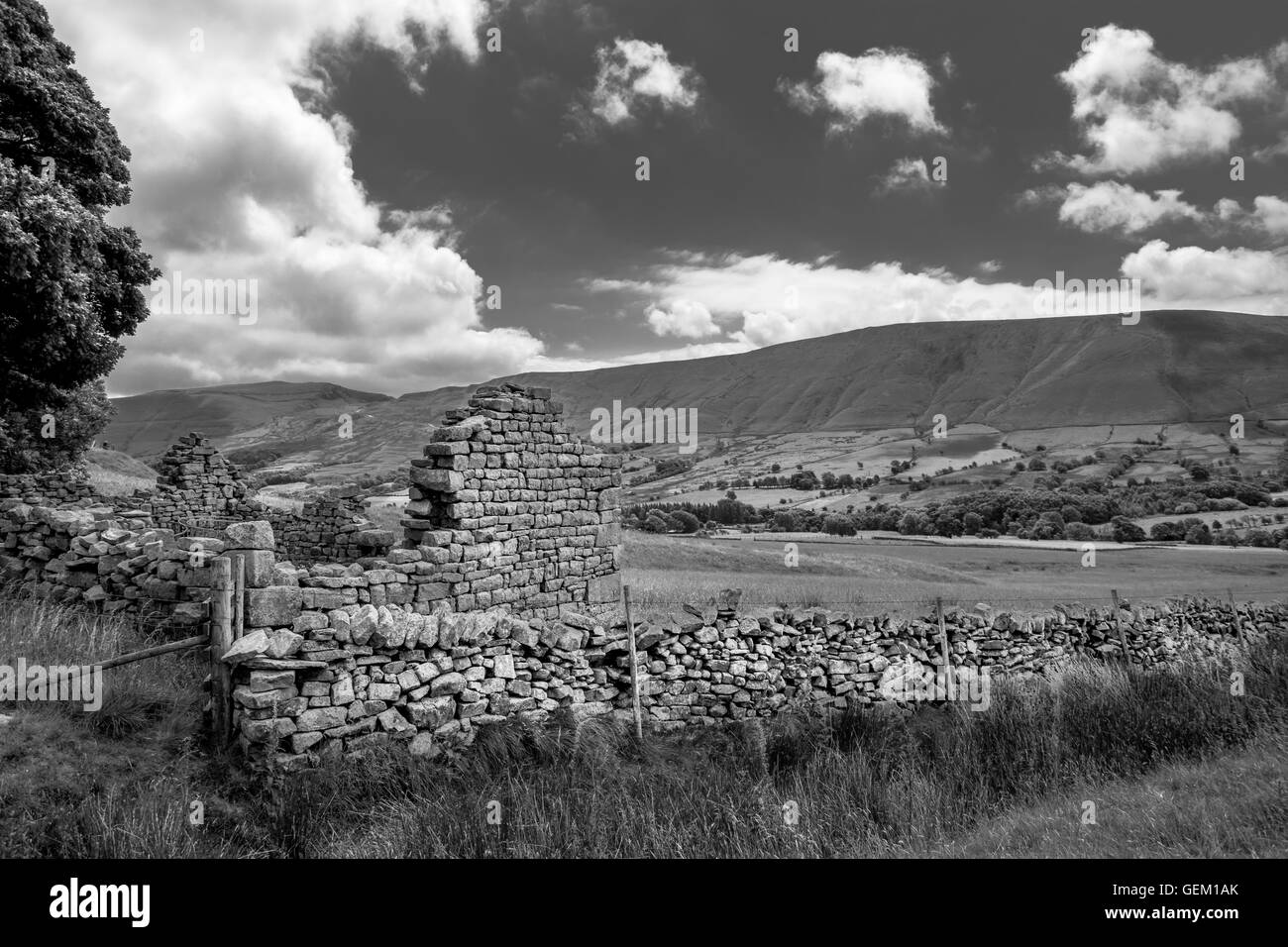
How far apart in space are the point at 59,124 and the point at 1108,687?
22.8 meters

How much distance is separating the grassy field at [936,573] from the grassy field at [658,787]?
7966mm

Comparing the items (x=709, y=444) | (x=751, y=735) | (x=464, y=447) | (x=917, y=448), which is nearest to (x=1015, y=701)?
(x=751, y=735)

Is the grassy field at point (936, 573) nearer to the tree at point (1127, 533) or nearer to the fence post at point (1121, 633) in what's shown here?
the tree at point (1127, 533)

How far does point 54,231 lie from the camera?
13.6 meters

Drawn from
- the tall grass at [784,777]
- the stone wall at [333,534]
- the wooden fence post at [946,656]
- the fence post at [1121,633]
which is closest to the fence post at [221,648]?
the tall grass at [784,777]

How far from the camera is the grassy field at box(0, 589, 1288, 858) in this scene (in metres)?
5.36

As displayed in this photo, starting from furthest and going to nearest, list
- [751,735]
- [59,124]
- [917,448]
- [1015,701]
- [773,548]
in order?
[917,448], [773,548], [59,124], [1015,701], [751,735]

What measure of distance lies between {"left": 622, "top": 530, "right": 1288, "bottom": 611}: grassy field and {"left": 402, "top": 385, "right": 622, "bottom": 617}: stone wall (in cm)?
425

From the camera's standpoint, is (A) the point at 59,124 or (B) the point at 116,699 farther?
(A) the point at 59,124

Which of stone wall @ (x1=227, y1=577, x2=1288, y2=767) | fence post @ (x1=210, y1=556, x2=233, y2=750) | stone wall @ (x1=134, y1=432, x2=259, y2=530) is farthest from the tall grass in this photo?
stone wall @ (x1=134, y1=432, x2=259, y2=530)

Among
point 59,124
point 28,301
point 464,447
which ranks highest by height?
point 59,124

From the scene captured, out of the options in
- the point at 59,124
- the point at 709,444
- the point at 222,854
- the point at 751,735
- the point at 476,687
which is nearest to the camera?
the point at 222,854
